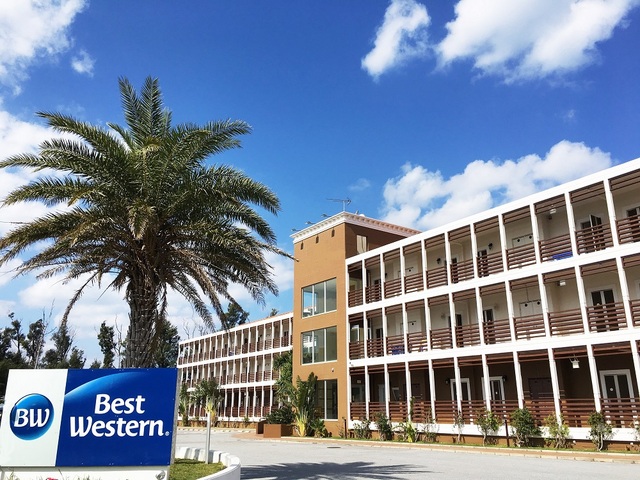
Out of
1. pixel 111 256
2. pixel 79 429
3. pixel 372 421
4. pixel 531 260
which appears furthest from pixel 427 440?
pixel 79 429

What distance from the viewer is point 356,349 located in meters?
30.7

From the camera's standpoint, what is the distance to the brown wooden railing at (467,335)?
82.4ft

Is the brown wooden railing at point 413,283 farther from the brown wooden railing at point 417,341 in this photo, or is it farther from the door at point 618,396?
the door at point 618,396

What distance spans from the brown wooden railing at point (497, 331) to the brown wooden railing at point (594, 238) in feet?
15.3

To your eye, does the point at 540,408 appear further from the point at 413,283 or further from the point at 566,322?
the point at 413,283

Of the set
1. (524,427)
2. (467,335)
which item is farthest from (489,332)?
(524,427)

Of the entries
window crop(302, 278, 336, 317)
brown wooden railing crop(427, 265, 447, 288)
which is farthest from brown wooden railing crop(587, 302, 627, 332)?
window crop(302, 278, 336, 317)

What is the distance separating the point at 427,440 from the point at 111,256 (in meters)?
17.9

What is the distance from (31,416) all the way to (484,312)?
72.0 feet

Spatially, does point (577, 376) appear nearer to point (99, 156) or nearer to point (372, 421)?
point (372, 421)

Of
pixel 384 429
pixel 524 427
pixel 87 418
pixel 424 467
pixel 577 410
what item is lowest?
pixel 424 467

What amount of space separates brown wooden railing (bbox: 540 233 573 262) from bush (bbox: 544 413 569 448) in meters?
6.34

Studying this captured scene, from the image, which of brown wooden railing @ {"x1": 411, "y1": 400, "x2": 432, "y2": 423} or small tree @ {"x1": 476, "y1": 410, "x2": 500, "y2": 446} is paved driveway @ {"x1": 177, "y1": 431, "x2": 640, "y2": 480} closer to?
small tree @ {"x1": 476, "y1": 410, "x2": 500, "y2": 446}

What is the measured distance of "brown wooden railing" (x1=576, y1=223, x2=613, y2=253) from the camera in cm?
2092
